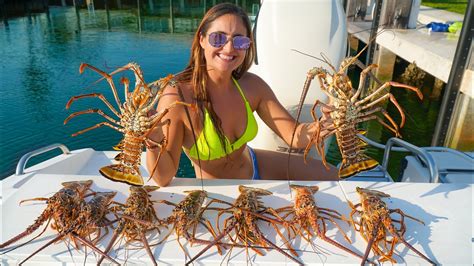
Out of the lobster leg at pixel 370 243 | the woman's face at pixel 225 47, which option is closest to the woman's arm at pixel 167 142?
the woman's face at pixel 225 47

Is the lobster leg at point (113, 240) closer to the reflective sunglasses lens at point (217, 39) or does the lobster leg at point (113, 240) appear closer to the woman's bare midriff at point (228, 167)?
the woman's bare midriff at point (228, 167)

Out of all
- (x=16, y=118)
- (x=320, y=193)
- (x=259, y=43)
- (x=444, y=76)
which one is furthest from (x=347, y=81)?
(x=16, y=118)

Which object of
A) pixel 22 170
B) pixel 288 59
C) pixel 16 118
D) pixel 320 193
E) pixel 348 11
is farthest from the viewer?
pixel 348 11

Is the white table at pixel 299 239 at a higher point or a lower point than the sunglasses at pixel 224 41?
lower

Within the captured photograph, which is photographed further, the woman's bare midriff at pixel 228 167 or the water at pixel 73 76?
the water at pixel 73 76

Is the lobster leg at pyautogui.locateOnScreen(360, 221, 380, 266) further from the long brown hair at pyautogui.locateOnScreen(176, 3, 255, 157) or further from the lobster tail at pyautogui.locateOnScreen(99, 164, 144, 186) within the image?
the lobster tail at pyautogui.locateOnScreen(99, 164, 144, 186)

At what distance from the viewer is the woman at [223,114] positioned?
2322 millimetres

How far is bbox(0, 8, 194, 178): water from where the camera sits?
7.15 m

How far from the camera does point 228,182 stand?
7.56ft

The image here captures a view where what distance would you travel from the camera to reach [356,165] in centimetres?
228

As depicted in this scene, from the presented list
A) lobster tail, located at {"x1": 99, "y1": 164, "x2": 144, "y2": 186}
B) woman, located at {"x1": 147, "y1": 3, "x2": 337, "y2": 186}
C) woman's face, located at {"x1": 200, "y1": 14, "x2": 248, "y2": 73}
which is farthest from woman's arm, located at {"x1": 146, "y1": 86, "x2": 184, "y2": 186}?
woman's face, located at {"x1": 200, "y1": 14, "x2": 248, "y2": 73}

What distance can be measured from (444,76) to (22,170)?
738cm

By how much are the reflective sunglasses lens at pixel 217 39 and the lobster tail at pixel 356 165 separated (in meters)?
1.14

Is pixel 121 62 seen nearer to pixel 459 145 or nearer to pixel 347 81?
pixel 459 145
